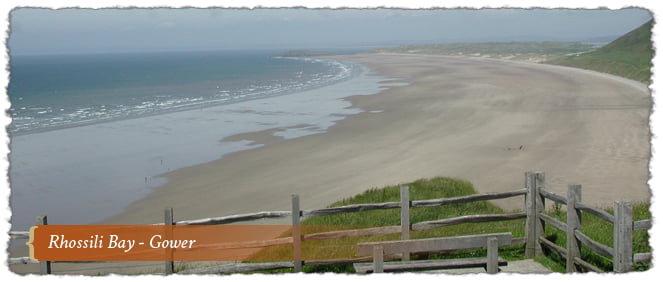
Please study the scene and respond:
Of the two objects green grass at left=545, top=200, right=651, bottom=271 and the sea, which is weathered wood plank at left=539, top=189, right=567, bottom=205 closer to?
green grass at left=545, top=200, right=651, bottom=271

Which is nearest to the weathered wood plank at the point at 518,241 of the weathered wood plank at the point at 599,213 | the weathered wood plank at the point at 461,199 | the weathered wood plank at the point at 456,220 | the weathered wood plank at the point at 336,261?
the weathered wood plank at the point at 456,220

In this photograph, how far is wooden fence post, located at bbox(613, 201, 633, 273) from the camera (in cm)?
736

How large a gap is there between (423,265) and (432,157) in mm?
14982

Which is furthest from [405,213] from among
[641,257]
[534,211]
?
[641,257]

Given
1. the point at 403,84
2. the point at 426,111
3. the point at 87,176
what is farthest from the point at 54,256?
the point at 403,84

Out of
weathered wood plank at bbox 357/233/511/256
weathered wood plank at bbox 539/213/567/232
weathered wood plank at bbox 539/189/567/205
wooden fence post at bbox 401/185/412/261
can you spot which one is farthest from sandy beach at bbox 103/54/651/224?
weathered wood plank at bbox 357/233/511/256

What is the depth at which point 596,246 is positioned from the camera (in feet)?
26.2

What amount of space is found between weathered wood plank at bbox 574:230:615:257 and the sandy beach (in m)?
6.87

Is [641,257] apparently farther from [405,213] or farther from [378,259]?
[378,259]

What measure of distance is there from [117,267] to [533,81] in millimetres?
52707

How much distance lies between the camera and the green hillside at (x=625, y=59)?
52.5 metres

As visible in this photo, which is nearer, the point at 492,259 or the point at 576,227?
the point at 492,259

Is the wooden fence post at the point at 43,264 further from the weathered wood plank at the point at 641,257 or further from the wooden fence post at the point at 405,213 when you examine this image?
the weathered wood plank at the point at 641,257

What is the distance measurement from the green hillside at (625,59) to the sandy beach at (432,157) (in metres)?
14.9
